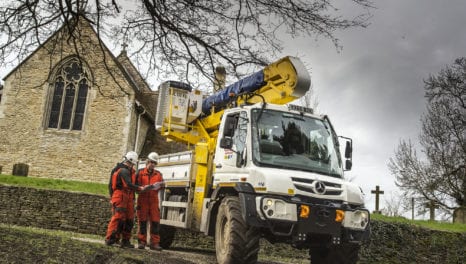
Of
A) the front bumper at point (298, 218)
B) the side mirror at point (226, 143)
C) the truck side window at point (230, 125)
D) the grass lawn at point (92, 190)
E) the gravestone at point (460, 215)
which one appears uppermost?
the truck side window at point (230, 125)

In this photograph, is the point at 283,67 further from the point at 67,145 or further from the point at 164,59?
the point at 67,145

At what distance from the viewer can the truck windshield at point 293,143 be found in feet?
25.3

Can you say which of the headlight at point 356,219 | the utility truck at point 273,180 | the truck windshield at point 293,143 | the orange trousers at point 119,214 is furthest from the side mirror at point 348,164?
the orange trousers at point 119,214

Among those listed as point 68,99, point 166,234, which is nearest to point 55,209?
point 166,234

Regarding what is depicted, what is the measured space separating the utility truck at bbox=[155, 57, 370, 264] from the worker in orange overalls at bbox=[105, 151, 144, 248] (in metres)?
1.02

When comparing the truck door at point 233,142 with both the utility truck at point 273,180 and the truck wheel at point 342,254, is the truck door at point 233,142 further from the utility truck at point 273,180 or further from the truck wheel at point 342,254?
the truck wheel at point 342,254

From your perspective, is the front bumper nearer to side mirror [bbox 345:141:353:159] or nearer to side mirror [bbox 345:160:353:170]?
side mirror [bbox 345:160:353:170]

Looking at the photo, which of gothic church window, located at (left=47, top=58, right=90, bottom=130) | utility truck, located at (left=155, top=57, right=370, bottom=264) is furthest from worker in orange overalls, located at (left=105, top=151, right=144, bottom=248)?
gothic church window, located at (left=47, top=58, right=90, bottom=130)

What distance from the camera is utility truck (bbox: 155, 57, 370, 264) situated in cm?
716

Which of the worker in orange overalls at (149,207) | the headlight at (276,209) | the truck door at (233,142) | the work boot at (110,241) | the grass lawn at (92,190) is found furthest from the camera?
the grass lawn at (92,190)

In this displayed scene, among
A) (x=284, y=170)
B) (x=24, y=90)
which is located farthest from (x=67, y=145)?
(x=284, y=170)

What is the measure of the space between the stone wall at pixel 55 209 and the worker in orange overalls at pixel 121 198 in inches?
178

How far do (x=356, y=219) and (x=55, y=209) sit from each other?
10088 mm

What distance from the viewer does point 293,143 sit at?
798 centimetres
